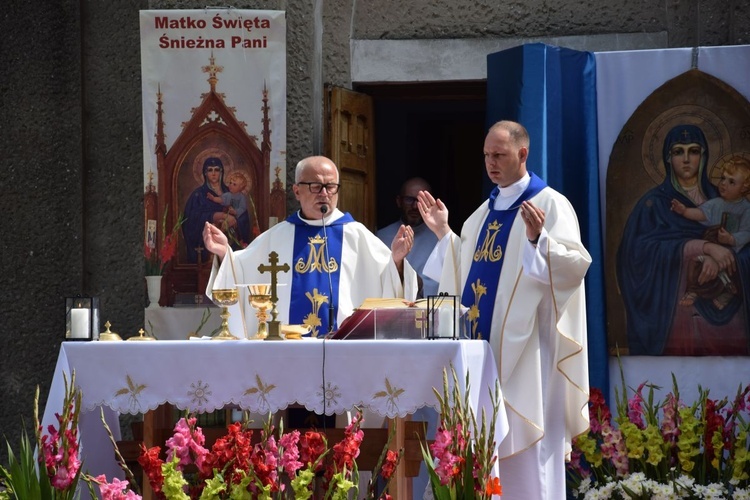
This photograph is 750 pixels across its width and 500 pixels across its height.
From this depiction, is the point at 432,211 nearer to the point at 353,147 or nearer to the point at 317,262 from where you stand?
the point at 317,262

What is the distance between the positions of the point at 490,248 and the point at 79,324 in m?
1.96

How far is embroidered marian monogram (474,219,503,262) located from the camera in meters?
6.20

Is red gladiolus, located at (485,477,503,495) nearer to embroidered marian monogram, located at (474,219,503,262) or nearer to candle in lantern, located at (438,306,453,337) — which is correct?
candle in lantern, located at (438,306,453,337)

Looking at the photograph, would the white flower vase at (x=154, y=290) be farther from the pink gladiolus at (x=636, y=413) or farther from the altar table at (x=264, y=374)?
the pink gladiolus at (x=636, y=413)

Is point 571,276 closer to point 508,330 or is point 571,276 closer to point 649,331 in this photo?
point 508,330

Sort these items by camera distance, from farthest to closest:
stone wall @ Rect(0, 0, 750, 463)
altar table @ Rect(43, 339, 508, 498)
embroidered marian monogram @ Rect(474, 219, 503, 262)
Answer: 1. stone wall @ Rect(0, 0, 750, 463)
2. embroidered marian monogram @ Rect(474, 219, 503, 262)
3. altar table @ Rect(43, 339, 508, 498)

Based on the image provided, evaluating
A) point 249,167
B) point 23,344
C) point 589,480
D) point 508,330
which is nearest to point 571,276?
point 508,330

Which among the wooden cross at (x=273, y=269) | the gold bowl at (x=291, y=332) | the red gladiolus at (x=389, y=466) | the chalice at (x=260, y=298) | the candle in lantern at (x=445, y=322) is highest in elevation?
the wooden cross at (x=273, y=269)

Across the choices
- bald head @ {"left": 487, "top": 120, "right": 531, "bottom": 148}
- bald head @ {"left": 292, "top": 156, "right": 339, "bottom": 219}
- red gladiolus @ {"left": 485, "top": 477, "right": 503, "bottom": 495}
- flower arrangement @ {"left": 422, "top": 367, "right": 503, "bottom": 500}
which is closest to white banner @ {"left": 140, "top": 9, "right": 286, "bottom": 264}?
bald head @ {"left": 292, "top": 156, "right": 339, "bottom": 219}

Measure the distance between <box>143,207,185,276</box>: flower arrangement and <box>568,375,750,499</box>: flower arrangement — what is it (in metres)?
2.73

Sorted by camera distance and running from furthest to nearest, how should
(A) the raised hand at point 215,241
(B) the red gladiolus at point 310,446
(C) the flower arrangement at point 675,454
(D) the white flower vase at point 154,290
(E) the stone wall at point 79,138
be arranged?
1. (E) the stone wall at point 79,138
2. (D) the white flower vase at point 154,290
3. (A) the raised hand at point 215,241
4. (C) the flower arrangement at point 675,454
5. (B) the red gladiolus at point 310,446

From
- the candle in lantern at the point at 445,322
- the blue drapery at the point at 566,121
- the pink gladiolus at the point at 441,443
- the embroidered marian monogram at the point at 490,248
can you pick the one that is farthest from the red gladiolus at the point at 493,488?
the blue drapery at the point at 566,121

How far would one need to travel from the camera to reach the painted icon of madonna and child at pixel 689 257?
7.28 meters

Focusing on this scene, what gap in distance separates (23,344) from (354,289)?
2410 millimetres
